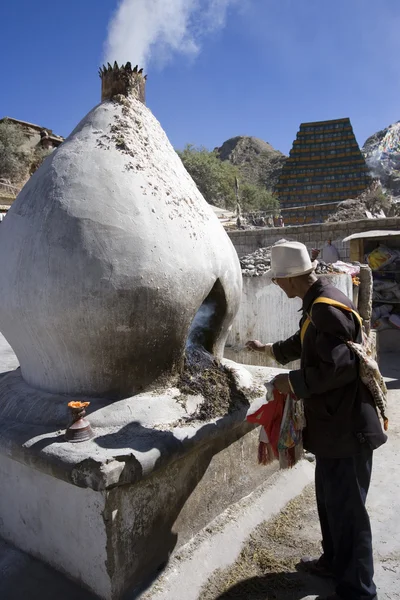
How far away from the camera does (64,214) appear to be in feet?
6.83

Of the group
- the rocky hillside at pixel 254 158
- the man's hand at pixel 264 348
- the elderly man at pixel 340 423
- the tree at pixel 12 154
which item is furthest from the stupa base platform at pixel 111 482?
the rocky hillside at pixel 254 158

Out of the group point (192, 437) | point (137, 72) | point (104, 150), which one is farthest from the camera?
point (137, 72)

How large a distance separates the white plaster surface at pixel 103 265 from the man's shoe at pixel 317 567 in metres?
1.16

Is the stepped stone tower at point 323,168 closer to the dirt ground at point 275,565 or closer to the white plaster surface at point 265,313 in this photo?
the white plaster surface at point 265,313

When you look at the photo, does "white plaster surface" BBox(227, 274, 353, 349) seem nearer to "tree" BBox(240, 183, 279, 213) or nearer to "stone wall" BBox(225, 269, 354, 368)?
"stone wall" BBox(225, 269, 354, 368)

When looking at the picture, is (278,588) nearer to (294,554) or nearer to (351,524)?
(294,554)

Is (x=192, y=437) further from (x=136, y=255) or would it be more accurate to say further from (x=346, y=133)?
(x=346, y=133)

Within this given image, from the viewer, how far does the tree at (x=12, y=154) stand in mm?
27250

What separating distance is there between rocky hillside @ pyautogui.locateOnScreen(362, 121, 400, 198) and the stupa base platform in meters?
45.8

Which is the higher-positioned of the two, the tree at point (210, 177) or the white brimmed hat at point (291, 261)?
the tree at point (210, 177)

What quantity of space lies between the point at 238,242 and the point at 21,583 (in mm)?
11732

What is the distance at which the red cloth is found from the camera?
2033 mm

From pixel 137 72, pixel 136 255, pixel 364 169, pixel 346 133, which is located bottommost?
pixel 136 255

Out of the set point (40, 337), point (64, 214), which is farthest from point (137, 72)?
point (40, 337)
